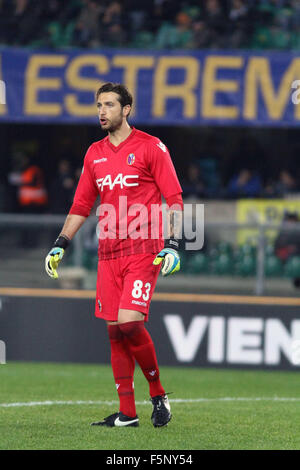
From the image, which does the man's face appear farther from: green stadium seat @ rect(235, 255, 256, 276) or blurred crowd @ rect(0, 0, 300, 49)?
blurred crowd @ rect(0, 0, 300, 49)

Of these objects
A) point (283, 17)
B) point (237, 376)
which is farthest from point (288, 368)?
point (283, 17)

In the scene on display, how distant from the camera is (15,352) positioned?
33.4 feet

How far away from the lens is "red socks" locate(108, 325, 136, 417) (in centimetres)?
600

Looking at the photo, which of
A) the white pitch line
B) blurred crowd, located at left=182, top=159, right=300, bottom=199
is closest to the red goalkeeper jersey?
the white pitch line

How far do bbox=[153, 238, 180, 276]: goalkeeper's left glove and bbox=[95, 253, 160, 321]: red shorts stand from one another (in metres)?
0.20

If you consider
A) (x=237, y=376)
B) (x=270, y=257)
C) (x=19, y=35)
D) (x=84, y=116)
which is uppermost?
(x=19, y=35)

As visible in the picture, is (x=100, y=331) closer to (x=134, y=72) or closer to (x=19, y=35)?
(x=134, y=72)

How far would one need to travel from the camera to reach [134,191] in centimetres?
602

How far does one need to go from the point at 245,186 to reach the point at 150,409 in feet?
32.3

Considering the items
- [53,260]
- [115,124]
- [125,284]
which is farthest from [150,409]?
[115,124]

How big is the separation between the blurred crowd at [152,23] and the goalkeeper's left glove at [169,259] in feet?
35.0

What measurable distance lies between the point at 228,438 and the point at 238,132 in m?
14.4
